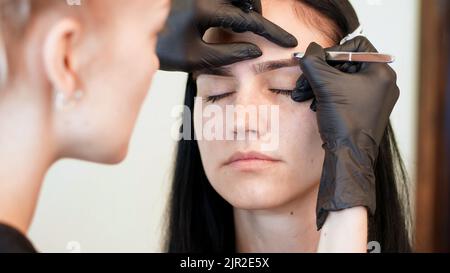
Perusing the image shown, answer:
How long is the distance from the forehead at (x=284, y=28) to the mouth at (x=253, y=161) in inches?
6.0

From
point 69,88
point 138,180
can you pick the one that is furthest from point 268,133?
point 69,88

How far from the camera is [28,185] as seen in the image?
0.74 metres

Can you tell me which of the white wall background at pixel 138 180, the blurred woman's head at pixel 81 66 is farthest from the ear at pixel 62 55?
the white wall background at pixel 138 180

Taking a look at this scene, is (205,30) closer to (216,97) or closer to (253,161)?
(216,97)

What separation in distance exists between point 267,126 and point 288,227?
21 cm

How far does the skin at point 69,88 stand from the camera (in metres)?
0.72

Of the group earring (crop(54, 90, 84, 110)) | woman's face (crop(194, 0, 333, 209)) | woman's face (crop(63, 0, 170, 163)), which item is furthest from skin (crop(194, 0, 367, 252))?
Answer: earring (crop(54, 90, 84, 110))

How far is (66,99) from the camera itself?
75 cm

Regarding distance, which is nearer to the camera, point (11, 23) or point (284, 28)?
point (11, 23)

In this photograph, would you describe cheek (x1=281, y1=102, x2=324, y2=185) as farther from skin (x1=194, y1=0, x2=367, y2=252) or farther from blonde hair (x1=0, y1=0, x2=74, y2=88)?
blonde hair (x1=0, y1=0, x2=74, y2=88)

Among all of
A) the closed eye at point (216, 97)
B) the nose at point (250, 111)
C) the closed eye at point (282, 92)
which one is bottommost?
the nose at point (250, 111)

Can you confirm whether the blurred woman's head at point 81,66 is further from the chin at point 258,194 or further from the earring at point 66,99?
the chin at point 258,194
